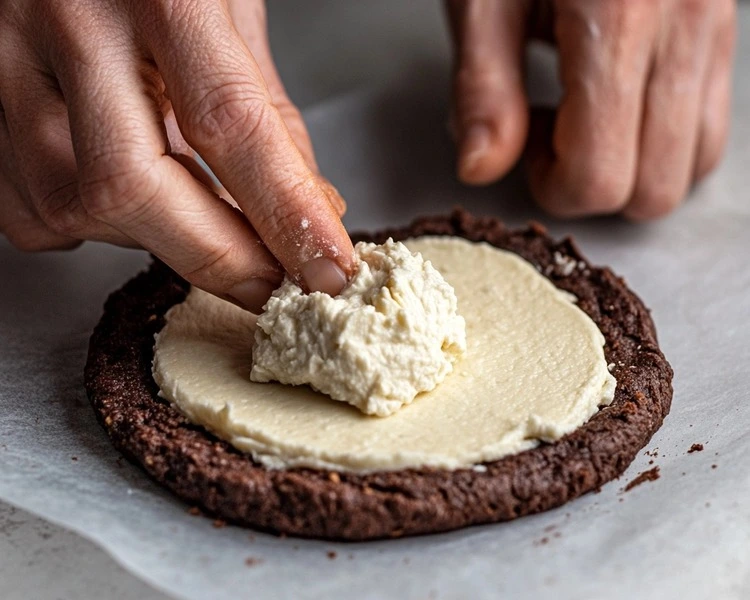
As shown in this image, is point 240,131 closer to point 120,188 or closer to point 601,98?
point 120,188

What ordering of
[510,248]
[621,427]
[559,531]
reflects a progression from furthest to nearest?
[510,248], [621,427], [559,531]

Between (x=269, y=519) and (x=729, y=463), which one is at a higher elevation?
(x=729, y=463)

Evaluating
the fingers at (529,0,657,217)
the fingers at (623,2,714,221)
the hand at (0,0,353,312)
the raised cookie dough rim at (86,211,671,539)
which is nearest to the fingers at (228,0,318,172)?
the hand at (0,0,353,312)

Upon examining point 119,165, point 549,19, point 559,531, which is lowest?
point 559,531

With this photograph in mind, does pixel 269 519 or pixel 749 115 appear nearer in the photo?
pixel 269 519

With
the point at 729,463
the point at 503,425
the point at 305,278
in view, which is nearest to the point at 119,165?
the point at 305,278

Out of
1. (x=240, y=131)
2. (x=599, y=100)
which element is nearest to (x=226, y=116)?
(x=240, y=131)

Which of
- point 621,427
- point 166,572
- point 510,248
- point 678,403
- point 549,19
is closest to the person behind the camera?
point 166,572

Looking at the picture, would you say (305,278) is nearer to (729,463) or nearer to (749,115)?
(729,463)
